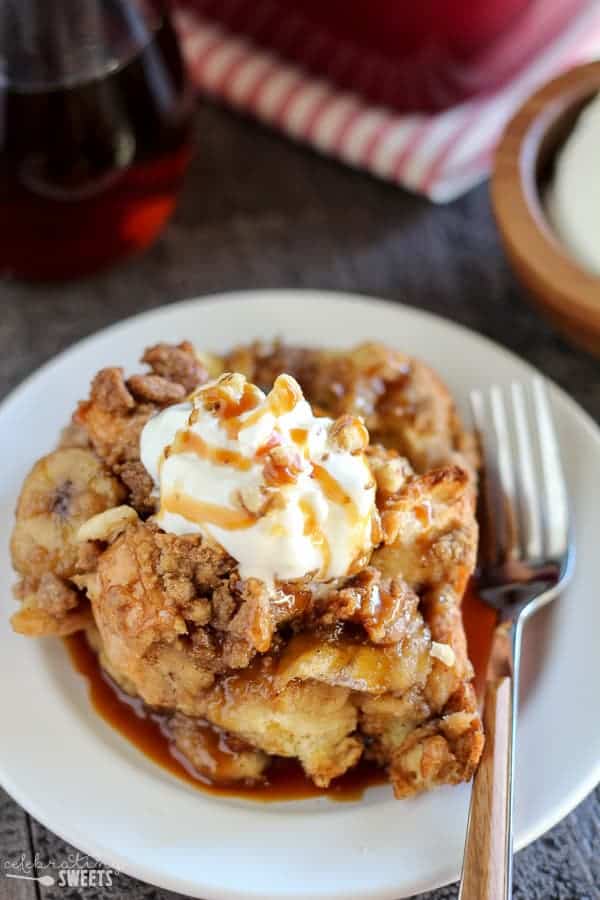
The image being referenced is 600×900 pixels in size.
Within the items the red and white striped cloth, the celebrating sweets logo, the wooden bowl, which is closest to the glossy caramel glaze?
the celebrating sweets logo

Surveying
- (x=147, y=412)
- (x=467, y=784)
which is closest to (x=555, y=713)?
(x=467, y=784)

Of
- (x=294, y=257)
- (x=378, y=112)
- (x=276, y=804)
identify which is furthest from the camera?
(x=378, y=112)

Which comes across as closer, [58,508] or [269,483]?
[269,483]

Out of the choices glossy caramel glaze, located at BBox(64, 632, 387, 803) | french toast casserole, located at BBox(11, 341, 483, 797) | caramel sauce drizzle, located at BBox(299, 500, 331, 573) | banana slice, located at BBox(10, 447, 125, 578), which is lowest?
glossy caramel glaze, located at BBox(64, 632, 387, 803)

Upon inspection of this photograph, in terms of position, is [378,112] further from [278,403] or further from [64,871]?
[64,871]

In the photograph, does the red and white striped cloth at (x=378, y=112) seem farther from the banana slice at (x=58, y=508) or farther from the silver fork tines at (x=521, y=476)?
the banana slice at (x=58, y=508)

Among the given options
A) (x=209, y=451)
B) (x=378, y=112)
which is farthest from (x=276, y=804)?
(x=378, y=112)

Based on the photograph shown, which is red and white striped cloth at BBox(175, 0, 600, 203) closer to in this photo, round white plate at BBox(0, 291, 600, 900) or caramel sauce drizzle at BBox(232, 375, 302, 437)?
round white plate at BBox(0, 291, 600, 900)
